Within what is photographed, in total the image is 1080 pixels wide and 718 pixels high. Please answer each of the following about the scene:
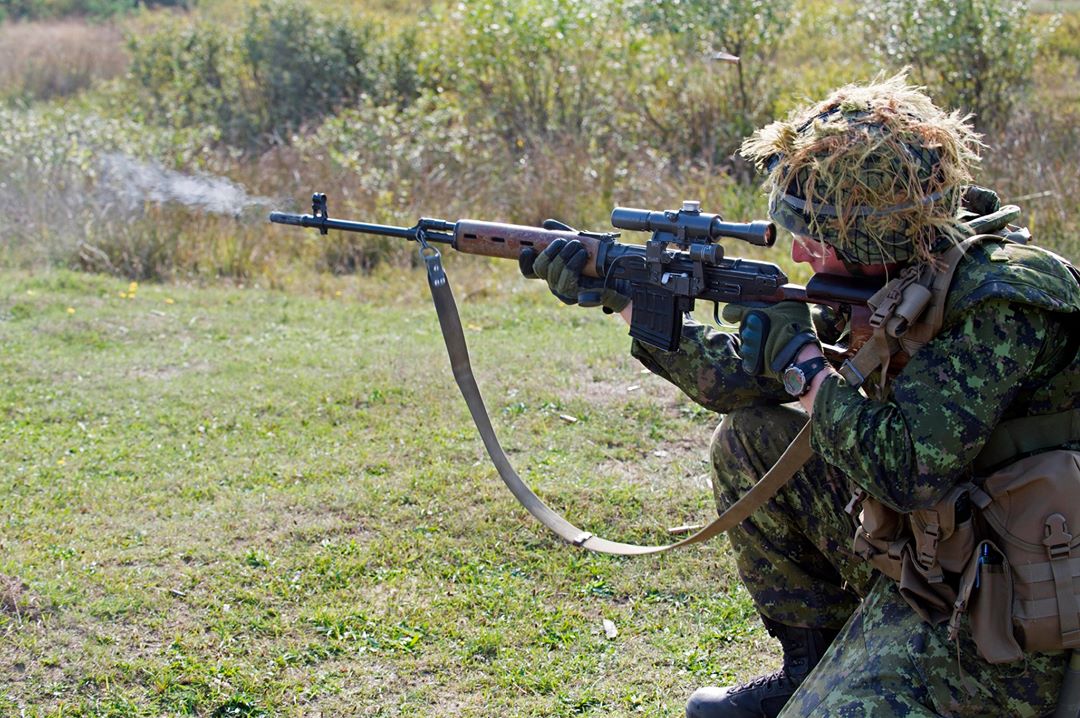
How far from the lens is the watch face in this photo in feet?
9.49

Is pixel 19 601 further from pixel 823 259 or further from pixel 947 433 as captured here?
pixel 947 433

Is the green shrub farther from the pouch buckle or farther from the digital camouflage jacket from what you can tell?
the pouch buckle

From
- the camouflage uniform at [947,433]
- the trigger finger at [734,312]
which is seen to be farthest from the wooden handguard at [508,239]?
the camouflage uniform at [947,433]

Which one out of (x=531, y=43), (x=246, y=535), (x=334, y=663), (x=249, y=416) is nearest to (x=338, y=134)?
(x=531, y=43)

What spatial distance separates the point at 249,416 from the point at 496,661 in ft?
8.25

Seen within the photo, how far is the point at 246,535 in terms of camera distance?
14.8 ft

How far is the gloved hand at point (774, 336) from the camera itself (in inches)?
118

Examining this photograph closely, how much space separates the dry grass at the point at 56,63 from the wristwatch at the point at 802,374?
19428mm

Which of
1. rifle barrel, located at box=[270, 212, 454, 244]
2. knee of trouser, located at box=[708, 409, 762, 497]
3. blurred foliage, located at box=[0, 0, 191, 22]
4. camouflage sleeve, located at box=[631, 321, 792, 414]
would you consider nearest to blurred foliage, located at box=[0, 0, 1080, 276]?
rifle barrel, located at box=[270, 212, 454, 244]

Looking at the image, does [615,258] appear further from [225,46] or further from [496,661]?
[225,46]

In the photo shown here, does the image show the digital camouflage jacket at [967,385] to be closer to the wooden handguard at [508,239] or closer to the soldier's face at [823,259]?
the soldier's face at [823,259]

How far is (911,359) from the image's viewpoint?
107 inches

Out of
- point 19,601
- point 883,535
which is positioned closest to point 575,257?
point 883,535

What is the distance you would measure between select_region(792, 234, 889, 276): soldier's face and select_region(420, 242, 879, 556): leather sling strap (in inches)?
16.5
